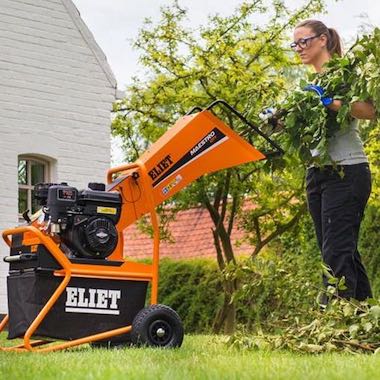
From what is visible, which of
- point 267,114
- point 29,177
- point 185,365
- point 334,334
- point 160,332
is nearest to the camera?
point 185,365

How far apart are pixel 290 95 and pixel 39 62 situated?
705 centimetres

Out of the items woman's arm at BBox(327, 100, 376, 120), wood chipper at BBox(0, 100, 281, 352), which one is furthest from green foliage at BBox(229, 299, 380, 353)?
woman's arm at BBox(327, 100, 376, 120)

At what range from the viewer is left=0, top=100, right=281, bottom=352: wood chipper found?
18.3ft

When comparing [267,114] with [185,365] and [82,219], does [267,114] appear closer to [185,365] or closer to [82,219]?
[82,219]

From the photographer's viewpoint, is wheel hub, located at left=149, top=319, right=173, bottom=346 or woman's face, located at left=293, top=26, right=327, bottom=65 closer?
wheel hub, located at left=149, top=319, right=173, bottom=346

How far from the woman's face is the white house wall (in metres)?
6.45

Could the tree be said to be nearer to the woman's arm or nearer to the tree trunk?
the tree trunk

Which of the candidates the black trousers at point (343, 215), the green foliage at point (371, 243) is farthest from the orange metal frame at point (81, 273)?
the green foliage at point (371, 243)

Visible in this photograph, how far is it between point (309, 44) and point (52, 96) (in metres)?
6.98

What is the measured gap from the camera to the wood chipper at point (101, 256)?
5.59 m

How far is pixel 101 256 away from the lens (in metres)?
5.75

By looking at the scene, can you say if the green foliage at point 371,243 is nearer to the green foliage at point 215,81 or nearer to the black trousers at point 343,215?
the green foliage at point 215,81

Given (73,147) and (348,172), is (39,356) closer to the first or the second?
(348,172)

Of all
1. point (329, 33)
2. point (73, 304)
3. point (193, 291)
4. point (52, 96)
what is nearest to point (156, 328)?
point (73, 304)
